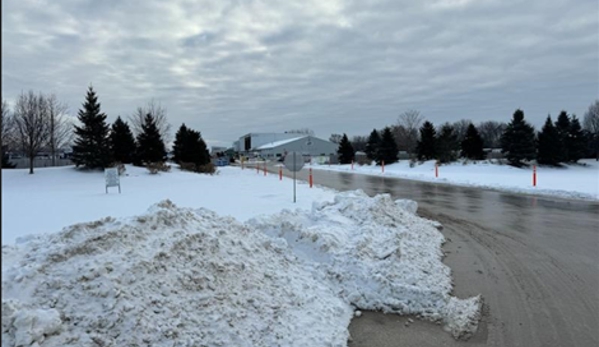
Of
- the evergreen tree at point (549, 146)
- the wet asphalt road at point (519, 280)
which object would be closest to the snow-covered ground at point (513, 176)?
the evergreen tree at point (549, 146)

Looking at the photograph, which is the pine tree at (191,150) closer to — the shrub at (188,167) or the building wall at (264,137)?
the shrub at (188,167)

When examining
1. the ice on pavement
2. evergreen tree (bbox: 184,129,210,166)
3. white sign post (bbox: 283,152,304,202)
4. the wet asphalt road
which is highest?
evergreen tree (bbox: 184,129,210,166)

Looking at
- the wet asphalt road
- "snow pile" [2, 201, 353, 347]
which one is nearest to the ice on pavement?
"snow pile" [2, 201, 353, 347]

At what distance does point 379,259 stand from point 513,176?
2617cm

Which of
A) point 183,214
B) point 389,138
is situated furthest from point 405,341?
point 389,138

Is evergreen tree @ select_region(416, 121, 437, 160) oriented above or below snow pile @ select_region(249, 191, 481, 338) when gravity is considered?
above

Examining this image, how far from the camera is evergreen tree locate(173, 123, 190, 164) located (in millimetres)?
35156

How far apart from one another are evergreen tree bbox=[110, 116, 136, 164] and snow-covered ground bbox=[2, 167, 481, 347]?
2483 cm

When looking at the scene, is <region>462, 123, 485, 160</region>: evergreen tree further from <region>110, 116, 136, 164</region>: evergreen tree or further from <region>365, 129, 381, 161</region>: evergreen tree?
<region>110, 116, 136, 164</region>: evergreen tree

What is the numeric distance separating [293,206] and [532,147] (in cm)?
3419

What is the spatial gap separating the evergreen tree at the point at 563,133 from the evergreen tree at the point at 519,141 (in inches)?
112

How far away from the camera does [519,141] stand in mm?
37656

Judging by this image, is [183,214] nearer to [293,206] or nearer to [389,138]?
[293,206]

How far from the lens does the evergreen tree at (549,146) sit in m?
38.5
